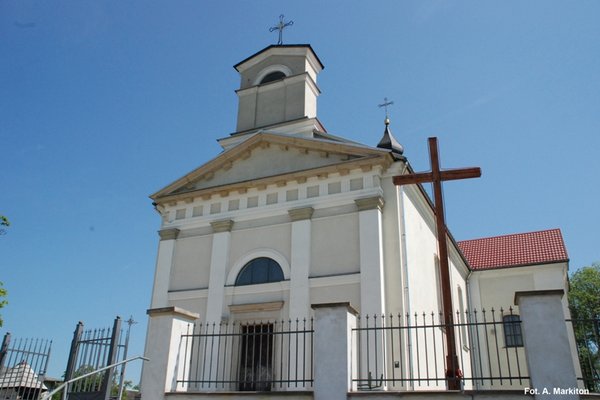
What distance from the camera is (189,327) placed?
9.55 m

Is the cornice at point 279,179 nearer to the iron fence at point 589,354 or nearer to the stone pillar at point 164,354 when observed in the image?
the iron fence at point 589,354

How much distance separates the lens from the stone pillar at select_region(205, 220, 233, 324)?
50.9 feet

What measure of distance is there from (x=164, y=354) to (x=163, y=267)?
849cm

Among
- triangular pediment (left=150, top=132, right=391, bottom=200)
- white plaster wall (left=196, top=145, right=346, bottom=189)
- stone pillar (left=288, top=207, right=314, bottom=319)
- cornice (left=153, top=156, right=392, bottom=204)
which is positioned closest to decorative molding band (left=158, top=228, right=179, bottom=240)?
cornice (left=153, top=156, right=392, bottom=204)

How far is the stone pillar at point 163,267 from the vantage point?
1653 cm

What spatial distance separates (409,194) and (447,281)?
7.50m

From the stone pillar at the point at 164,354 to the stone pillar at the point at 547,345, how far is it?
5.48 metres

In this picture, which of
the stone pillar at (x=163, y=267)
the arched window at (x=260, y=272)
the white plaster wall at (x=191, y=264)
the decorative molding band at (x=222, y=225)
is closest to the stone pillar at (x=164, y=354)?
the arched window at (x=260, y=272)

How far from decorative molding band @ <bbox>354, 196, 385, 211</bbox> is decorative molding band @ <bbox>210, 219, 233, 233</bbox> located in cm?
416

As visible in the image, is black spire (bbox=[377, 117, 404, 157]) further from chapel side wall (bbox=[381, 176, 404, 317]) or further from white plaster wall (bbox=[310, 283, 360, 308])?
white plaster wall (bbox=[310, 283, 360, 308])

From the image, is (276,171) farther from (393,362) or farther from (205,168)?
(393,362)

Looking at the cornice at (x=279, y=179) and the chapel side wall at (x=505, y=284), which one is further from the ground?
the cornice at (x=279, y=179)

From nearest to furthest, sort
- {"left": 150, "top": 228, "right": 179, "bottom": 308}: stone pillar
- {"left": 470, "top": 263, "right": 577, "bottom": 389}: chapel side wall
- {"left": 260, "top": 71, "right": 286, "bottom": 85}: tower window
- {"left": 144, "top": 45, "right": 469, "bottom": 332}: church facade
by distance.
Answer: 1. {"left": 144, "top": 45, "right": 469, "bottom": 332}: church facade
2. {"left": 150, "top": 228, "right": 179, "bottom": 308}: stone pillar
3. {"left": 260, "top": 71, "right": 286, "bottom": 85}: tower window
4. {"left": 470, "top": 263, "right": 577, "bottom": 389}: chapel side wall

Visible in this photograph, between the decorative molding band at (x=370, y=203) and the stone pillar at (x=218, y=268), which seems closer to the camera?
the decorative molding band at (x=370, y=203)
